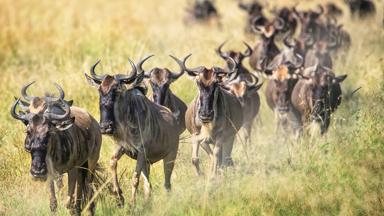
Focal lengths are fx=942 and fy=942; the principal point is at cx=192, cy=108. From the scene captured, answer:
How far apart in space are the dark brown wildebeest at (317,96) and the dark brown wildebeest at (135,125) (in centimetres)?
317

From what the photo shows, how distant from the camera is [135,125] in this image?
1031 cm

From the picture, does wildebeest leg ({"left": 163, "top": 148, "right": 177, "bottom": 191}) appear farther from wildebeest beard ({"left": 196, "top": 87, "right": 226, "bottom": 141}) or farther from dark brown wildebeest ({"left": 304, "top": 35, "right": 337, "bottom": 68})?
dark brown wildebeest ({"left": 304, "top": 35, "right": 337, "bottom": 68})

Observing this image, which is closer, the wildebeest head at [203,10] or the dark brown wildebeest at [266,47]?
the dark brown wildebeest at [266,47]

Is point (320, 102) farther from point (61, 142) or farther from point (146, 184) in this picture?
point (61, 142)

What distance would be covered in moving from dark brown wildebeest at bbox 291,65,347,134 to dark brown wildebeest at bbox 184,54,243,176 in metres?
1.54

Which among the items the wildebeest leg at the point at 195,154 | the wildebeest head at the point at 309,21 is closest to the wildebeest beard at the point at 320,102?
the wildebeest leg at the point at 195,154

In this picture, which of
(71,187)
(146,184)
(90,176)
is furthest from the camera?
(146,184)

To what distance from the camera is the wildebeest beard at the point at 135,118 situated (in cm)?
1010

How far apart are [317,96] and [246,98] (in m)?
1.04

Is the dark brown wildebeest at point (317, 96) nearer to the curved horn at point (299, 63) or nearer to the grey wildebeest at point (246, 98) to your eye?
the curved horn at point (299, 63)

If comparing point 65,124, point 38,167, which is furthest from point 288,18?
point 38,167

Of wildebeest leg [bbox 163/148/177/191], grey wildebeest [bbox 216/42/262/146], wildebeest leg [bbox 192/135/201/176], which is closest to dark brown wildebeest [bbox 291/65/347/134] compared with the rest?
grey wildebeest [bbox 216/42/262/146]

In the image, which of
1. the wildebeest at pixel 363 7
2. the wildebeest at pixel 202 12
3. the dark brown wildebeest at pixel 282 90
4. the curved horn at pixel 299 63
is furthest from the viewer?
the wildebeest at pixel 202 12

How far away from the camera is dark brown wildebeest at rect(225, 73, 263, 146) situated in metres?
13.8
